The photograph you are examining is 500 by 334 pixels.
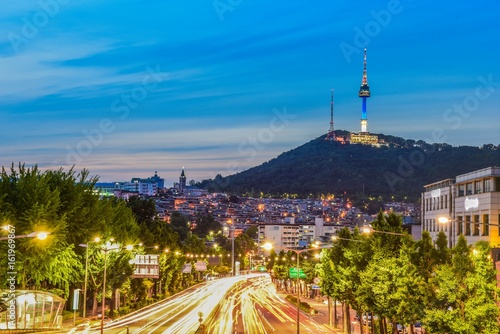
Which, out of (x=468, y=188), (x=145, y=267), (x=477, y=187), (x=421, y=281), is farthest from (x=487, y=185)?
(x=421, y=281)

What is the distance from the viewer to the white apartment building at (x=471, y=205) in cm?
9494

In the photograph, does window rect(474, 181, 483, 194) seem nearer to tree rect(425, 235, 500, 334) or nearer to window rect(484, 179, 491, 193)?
window rect(484, 179, 491, 193)

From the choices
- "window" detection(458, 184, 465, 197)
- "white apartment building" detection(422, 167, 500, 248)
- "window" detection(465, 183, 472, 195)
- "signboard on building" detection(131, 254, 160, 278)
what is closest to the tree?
"white apartment building" detection(422, 167, 500, 248)

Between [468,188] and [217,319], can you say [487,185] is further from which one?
[217,319]

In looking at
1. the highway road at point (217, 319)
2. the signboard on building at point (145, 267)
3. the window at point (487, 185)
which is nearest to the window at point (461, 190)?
the window at point (487, 185)

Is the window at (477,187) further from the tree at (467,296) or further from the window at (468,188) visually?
the tree at (467,296)

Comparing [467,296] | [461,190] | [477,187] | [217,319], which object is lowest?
[217,319]

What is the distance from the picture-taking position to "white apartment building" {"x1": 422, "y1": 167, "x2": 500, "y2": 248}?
94938mm

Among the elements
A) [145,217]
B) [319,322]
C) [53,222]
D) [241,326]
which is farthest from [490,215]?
[145,217]

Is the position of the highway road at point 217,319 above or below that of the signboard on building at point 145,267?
below

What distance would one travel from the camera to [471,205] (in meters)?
103

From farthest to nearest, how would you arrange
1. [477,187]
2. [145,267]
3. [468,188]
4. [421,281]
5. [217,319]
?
Result: [468,188] < [477,187] < [145,267] < [217,319] < [421,281]

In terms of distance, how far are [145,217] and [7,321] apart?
102551 millimetres

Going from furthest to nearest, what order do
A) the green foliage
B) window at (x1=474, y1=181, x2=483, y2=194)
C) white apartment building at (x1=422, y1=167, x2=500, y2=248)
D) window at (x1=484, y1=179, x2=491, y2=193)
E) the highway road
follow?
1. window at (x1=474, y1=181, x2=483, y2=194)
2. window at (x1=484, y1=179, x2=491, y2=193)
3. white apartment building at (x1=422, y1=167, x2=500, y2=248)
4. the highway road
5. the green foliage
